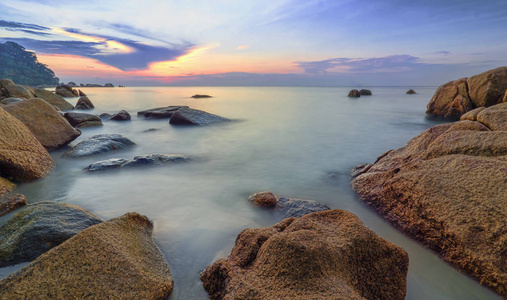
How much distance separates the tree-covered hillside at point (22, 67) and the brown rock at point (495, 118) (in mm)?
99707

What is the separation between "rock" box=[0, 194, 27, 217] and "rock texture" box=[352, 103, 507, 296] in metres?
4.85

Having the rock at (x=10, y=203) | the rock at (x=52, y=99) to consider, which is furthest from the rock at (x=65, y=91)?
the rock at (x=10, y=203)

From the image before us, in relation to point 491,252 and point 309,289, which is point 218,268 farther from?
point 491,252

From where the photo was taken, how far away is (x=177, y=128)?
11047mm

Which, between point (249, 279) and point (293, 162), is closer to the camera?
point (249, 279)

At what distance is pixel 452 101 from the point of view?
43.3ft

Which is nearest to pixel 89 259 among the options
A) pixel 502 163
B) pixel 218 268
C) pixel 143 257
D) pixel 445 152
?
pixel 143 257

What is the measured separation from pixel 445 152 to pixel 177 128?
935 centimetres

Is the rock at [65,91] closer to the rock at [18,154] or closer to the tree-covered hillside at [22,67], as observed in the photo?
the rock at [18,154]

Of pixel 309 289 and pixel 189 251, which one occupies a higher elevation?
pixel 309 289

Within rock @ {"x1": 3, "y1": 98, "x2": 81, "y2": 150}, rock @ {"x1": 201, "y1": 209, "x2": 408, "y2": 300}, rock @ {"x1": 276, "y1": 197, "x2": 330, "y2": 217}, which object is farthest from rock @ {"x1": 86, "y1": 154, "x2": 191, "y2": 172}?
rock @ {"x1": 201, "y1": 209, "x2": 408, "y2": 300}

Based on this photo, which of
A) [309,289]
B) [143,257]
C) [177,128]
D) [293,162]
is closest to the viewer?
[309,289]

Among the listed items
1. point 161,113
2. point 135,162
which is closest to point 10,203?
point 135,162

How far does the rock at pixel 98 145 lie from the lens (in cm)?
653
